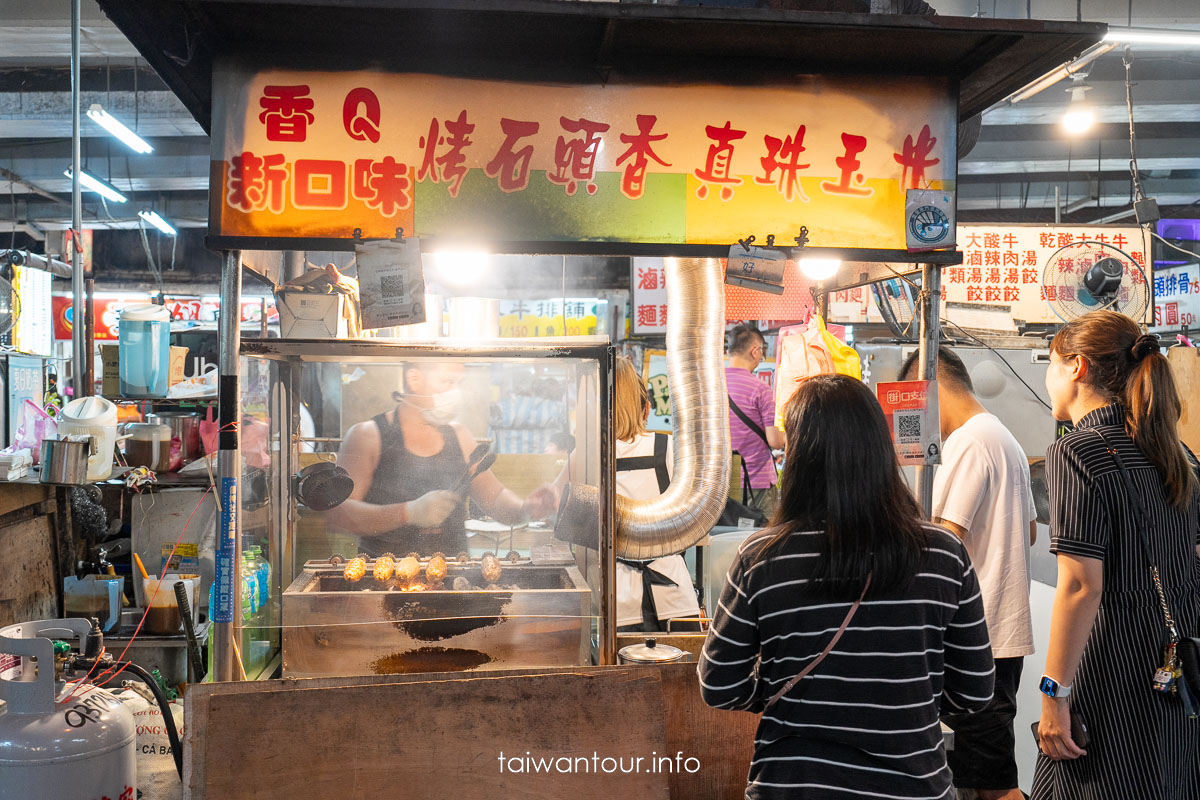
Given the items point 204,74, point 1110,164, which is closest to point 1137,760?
point 204,74

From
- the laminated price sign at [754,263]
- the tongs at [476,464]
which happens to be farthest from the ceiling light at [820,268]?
the tongs at [476,464]

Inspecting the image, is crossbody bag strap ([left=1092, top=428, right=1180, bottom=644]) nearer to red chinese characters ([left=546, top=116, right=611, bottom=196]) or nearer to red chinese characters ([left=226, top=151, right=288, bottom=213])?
red chinese characters ([left=546, top=116, right=611, bottom=196])

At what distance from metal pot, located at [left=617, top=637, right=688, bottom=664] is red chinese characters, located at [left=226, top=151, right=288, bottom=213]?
1854mm

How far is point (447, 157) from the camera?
8.46ft

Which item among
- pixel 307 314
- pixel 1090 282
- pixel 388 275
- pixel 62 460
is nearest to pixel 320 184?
pixel 388 275

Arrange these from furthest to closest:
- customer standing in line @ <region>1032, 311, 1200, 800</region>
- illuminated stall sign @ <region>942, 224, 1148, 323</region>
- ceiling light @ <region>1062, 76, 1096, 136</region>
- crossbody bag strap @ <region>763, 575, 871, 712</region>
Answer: ceiling light @ <region>1062, 76, 1096, 136</region>
illuminated stall sign @ <region>942, 224, 1148, 323</region>
customer standing in line @ <region>1032, 311, 1200, 800</region>
crossbody bag strap @ <region>763, 575, 871, 712</region>

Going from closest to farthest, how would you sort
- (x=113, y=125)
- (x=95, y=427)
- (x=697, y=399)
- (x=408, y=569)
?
(x=408, y=569) < (x=697, y=399) < (x=95, y=427) < (x=113, y=125)

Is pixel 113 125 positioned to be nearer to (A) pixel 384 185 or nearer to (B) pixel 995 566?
(A) pixel 384 185

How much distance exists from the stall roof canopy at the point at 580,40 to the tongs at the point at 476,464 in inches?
53.4

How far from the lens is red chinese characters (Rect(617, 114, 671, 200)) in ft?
8.67

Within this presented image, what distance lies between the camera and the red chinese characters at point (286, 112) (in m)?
2.54

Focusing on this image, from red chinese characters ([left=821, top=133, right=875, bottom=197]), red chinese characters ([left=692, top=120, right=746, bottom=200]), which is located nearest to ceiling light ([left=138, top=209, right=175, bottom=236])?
red chinese characters ([left=692, top=120, right=746, bottom=200])

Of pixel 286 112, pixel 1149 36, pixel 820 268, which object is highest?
pixel 1149 36

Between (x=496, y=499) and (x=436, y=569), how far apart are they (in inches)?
13.4
